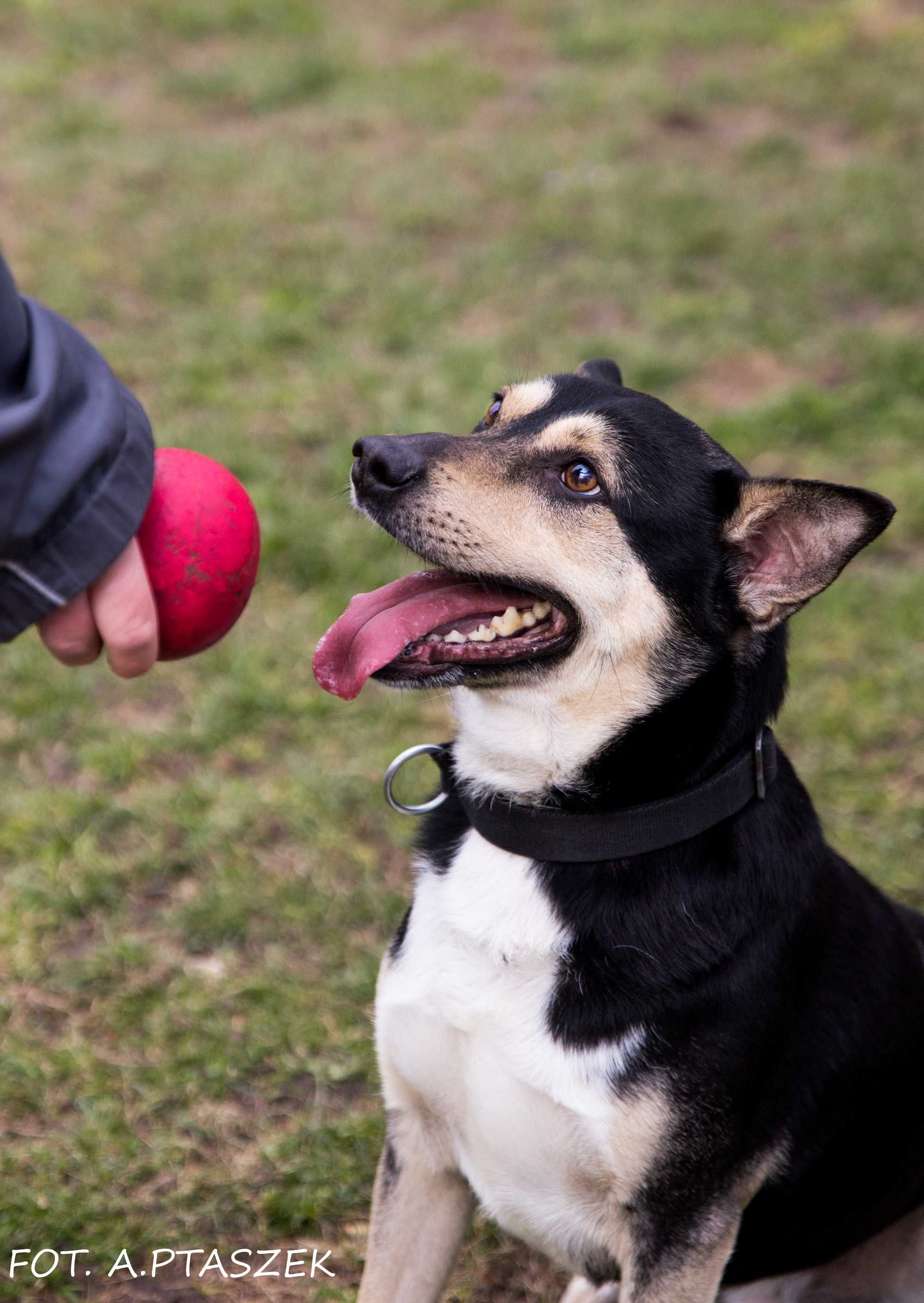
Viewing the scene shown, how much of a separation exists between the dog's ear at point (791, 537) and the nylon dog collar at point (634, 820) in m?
0.27

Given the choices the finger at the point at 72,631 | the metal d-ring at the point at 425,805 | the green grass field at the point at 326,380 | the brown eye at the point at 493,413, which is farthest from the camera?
the green grass field at the point at 326,380

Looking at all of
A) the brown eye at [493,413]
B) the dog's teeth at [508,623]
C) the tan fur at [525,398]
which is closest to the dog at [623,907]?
the dog's teeth at [508,623]

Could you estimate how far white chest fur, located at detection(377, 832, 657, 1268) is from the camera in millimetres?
2426

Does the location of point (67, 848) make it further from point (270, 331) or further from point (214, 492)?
point (270, 331)

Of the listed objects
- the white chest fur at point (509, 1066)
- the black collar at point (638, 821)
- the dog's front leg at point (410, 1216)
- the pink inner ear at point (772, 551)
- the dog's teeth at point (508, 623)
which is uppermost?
the pink inner ear at point (772, 551)

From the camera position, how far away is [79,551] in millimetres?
2240

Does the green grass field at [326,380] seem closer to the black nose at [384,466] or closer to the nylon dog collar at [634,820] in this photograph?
the nylon dog collar at [634,820]

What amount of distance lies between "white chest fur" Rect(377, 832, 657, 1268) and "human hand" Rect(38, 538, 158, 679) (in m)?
0.80

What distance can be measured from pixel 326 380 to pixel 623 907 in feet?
14.5

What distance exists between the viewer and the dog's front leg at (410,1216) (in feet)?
8.96

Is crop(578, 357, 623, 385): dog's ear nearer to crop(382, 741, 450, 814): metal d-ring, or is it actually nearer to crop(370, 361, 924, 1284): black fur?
crop(370, 361, 924, 1284): black fur

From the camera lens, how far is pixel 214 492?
8.52 feet

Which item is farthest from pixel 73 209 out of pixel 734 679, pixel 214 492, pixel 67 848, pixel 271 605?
pixel 734 679

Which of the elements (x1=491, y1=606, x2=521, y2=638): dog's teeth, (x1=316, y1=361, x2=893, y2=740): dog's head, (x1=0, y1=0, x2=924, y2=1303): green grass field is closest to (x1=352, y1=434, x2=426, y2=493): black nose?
(x1=316, y1=361, x2=893, y2=740): dog's head
